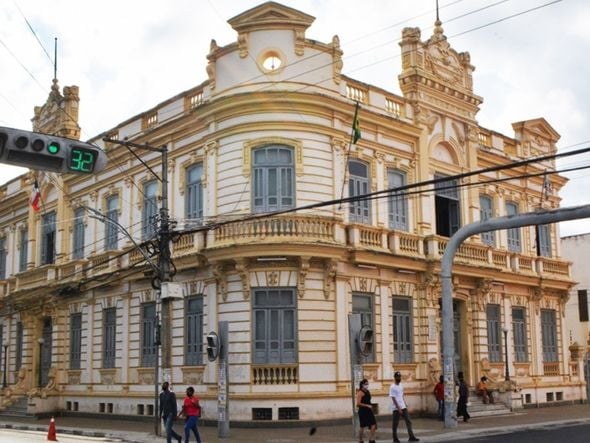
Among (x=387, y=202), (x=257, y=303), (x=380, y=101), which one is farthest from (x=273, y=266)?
(x=380, y=101)

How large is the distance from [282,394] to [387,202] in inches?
331

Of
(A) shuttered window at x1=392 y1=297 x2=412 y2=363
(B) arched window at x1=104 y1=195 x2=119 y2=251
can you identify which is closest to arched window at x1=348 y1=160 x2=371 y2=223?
(A) shuttered window at x1=392 y1=297 x2=412 y2=363

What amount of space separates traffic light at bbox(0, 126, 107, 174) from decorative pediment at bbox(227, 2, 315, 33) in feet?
49.1

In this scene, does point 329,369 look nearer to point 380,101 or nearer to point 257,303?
point 257,303

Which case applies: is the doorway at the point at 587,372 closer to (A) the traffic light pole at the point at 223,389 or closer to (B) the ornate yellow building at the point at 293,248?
(B) the ornate yellow building at the point at 293,248

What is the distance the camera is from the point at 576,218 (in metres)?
22.3

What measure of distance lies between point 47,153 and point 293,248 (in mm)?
13521

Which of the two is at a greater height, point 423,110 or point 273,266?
point 423,110

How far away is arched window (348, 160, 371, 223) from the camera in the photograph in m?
29.3

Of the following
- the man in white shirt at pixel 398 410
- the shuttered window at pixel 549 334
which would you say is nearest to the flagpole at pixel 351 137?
the man in white shirt at pixel 398 410

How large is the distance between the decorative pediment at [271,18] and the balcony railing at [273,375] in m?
11.3

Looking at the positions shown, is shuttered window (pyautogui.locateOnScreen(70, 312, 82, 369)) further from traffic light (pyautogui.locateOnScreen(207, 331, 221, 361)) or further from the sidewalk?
traffic light (pyautogui.locateOnScreen(207, 331, 221, 361))

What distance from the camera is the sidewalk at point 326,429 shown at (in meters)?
23.2

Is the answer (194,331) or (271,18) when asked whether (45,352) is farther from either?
(271,18)
